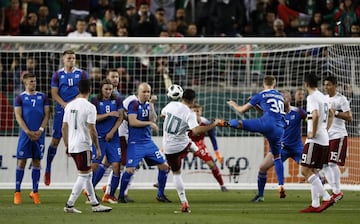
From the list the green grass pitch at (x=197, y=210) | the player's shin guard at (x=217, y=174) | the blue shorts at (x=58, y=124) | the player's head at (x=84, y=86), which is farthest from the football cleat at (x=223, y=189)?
the player's head at (x=84, y=86)

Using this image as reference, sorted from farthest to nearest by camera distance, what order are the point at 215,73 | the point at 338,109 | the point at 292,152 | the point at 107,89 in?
the point at 215,73, the point at 292,152, the point at 338,109, the point at 107,89

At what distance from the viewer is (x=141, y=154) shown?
16.4m

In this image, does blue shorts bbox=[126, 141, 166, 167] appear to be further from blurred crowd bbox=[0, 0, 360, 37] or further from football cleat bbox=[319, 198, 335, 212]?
blurred crowd bbox=[0, 0, 360, 37]

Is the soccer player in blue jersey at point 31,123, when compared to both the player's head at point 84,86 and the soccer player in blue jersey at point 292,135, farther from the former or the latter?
the soccer player in blue jersey at point 292,135

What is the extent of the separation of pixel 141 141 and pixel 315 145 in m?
3.30

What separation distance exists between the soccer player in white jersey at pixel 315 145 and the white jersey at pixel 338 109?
2.18 metres

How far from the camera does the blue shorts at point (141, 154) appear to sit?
1642cm

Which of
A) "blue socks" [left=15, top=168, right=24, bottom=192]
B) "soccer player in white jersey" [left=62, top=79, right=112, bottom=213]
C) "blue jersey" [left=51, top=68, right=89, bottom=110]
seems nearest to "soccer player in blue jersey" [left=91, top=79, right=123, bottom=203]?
→ "blue jersey" [left=51, top=68, right=89, bottom=110]

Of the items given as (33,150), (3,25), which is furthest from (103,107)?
(3,25)

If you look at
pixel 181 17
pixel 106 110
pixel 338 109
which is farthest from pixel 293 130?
pixel 181 17

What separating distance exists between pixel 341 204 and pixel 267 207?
1.41m

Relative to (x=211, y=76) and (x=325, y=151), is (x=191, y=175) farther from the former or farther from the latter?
(x=325, y=151)

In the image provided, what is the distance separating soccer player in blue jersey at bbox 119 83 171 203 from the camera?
1644cm

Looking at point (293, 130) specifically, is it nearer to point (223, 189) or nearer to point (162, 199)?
point (223, 189)
